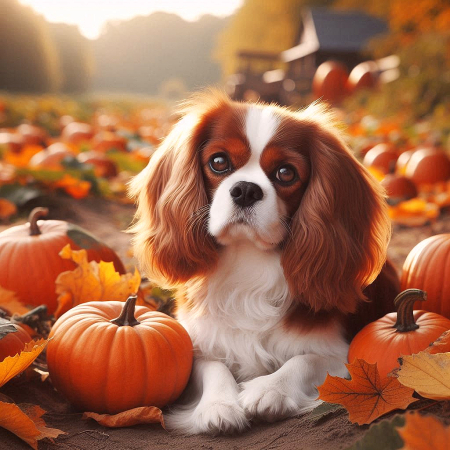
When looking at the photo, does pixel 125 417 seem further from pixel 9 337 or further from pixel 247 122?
pixel 247 122

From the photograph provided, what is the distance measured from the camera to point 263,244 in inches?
87.4

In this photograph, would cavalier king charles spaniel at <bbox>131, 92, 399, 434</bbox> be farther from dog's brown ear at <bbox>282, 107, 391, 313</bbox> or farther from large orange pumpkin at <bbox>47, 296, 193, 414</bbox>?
large orange pumpkin at <bbox>47, 296, 193, 414</bbox>

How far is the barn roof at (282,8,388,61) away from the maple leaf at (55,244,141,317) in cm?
1926

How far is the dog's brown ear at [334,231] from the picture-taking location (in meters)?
2.24

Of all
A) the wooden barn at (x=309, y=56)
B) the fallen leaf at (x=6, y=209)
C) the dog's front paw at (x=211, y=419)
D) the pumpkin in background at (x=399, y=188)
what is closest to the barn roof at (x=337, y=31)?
the wooden barn at (x=309, y=56)

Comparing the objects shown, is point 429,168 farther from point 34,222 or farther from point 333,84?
point 333,84

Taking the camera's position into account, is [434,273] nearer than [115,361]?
No

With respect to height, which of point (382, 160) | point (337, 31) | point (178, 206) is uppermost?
point (337, 31)

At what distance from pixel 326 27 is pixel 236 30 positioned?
1315 centimetres

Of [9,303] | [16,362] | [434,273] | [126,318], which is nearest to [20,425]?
[16,362]

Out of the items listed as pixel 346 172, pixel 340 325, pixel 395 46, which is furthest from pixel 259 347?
pixel 395 46

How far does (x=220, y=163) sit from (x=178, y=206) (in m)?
0.25

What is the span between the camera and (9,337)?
82.6 inches

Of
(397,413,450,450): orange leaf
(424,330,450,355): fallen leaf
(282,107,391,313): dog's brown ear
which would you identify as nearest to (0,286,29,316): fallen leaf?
(282,107,391,313): dog's brown ear
